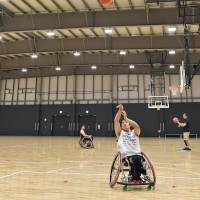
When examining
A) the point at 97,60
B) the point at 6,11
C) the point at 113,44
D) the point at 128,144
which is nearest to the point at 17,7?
the point at 6,11

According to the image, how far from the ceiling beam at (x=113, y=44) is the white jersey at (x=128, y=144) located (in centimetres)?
1516

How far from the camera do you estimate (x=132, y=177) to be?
5.49 m

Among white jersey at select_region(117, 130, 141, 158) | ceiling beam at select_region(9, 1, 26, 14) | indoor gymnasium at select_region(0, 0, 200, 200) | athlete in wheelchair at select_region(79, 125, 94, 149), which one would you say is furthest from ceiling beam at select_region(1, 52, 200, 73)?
white jersey at select_region(117, 130, 141, 158)

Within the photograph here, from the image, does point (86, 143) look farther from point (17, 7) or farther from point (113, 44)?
point (17, 7)

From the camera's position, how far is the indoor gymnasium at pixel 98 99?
18.5 feet

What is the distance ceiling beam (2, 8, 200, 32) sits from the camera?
52.2 feet

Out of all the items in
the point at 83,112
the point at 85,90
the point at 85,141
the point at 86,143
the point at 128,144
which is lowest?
the point at 86,143

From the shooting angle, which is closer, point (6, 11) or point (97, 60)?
point (6, 11)

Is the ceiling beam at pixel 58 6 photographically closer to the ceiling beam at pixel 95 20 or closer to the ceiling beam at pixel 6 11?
the ceiling beam at pixel 95 20

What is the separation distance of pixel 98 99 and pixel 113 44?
47.3 feet

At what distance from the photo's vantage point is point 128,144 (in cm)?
559

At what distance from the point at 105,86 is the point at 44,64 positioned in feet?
33.2

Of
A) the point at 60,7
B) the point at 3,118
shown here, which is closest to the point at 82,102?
the point at 3,118

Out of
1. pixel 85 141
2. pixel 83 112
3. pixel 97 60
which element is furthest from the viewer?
pixel 83 112
